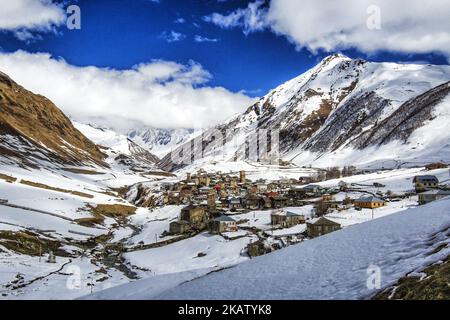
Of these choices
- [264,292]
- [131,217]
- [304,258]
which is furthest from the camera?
[131,217]

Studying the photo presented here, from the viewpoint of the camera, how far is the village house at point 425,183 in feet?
324

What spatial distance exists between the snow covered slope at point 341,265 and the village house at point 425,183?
81.7 metres

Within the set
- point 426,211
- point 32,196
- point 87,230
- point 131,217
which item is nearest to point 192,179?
point 131,217

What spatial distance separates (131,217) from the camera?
393 feet

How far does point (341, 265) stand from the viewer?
18359 mm

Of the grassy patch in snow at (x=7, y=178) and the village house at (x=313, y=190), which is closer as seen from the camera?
the village house at (x=313, y=190)

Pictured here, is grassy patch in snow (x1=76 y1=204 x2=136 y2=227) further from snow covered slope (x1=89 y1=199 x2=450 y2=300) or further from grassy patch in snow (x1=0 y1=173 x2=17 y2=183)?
snow covered slope (x1=89 y1=199 x2=450 y2=300)

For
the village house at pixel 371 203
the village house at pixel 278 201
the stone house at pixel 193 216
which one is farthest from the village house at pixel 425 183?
the stone house at pixel 193 216

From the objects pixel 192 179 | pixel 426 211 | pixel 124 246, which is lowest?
pixel 124 246

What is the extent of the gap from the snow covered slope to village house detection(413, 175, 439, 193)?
268 feet

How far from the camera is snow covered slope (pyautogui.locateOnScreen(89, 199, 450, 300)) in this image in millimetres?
15664

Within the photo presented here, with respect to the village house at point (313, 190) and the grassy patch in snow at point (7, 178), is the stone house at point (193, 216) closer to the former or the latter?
the village house at point (313, 190)
